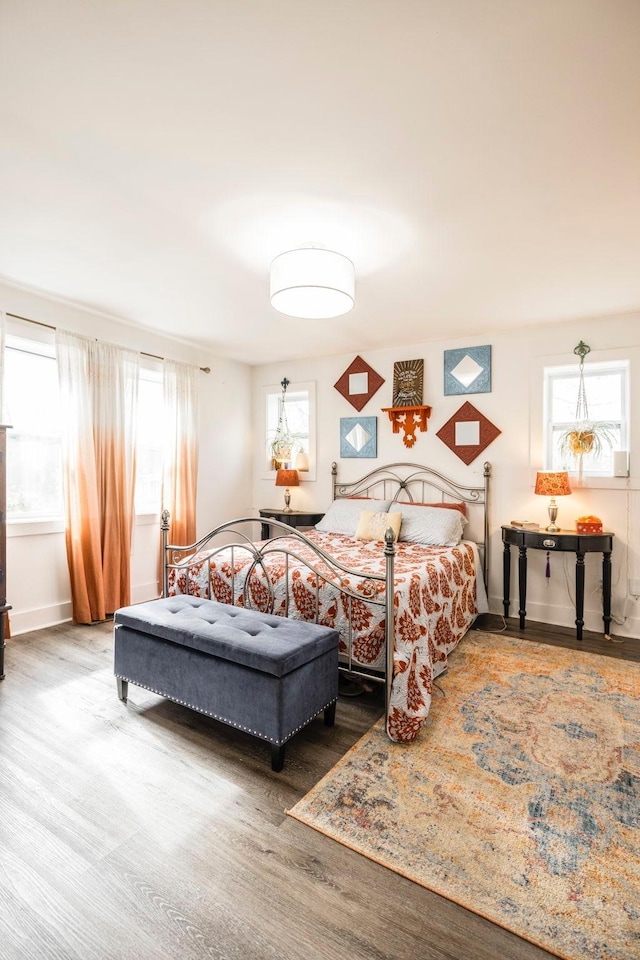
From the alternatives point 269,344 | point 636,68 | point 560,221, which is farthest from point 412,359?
point 636,68

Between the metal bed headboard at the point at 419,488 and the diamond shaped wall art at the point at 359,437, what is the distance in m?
0.21

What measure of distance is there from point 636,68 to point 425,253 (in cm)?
138

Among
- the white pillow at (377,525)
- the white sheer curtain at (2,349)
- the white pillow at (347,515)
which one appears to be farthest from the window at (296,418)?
the white sheer curtain at (2,349)

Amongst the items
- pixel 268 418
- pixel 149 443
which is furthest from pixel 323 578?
pixel 268 418

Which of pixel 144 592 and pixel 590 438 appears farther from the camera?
pixel 144 592

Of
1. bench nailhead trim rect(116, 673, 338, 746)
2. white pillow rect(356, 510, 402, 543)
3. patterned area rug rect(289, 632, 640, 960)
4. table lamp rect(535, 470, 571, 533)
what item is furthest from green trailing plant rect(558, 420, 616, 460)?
bench nailhead trim rect(116, 673, 338, 746)

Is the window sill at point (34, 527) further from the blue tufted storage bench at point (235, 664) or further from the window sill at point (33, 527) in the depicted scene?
the blue tufted storage bench at point (235, 664)

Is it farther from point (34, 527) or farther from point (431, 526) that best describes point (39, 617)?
point (431, 526)

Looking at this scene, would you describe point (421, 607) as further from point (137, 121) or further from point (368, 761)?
point (137, 121)

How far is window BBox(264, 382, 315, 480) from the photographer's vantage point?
560 cm

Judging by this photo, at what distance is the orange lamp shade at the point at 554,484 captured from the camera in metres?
3.89

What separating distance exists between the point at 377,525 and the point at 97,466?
2.52m

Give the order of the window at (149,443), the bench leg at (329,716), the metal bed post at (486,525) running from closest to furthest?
1. the bench leg at (329,716)
2. the metal bed post at (486,525)
3. the window at (149,443)

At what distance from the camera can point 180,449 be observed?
4949 millimetres
